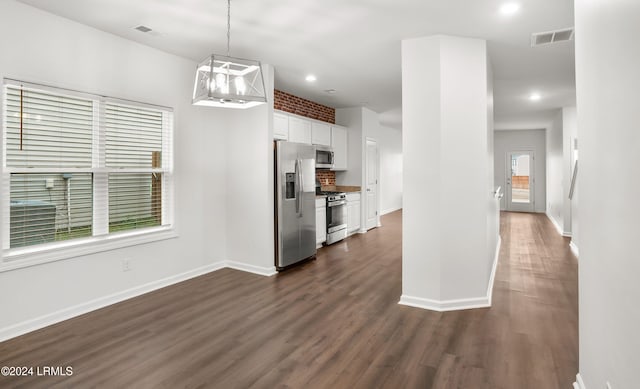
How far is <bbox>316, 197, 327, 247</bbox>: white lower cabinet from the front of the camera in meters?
6.31

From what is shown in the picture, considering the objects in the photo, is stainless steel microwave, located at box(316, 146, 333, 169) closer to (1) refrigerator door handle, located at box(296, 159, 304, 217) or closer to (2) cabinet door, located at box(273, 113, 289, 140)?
(2) cabinet door, located at box(273, 113, 289, 140)

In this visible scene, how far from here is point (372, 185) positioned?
27.5ft

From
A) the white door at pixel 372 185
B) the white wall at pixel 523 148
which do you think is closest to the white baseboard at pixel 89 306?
the white door at pixel 372 185

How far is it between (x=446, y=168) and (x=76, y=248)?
150 inches

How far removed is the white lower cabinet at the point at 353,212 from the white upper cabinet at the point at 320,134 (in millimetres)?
1255

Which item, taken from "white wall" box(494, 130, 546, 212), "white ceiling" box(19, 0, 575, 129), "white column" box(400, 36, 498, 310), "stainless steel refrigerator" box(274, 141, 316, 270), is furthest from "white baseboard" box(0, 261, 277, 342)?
"white wall" box(494, 130, 546, 212)

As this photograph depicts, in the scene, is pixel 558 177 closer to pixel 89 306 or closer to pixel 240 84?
pixel 240 84

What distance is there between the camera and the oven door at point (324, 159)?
6.67m

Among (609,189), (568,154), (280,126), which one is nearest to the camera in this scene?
(609,189)

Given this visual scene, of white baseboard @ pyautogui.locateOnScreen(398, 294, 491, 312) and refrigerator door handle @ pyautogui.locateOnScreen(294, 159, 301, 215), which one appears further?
refrigerator door handle @ pyautogui.locateOnScreen(294, 159, 301, 215)

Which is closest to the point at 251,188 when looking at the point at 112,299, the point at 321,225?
the point at 321,225

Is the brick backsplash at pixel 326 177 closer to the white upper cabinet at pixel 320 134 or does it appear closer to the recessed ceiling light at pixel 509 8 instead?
the white upper cabinet at pixel 320 134

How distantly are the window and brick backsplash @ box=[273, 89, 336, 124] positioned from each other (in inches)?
89.4

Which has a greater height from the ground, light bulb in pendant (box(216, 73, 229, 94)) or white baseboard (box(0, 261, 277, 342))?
light bulb in pendant (box(216, 73, 229, 94))
